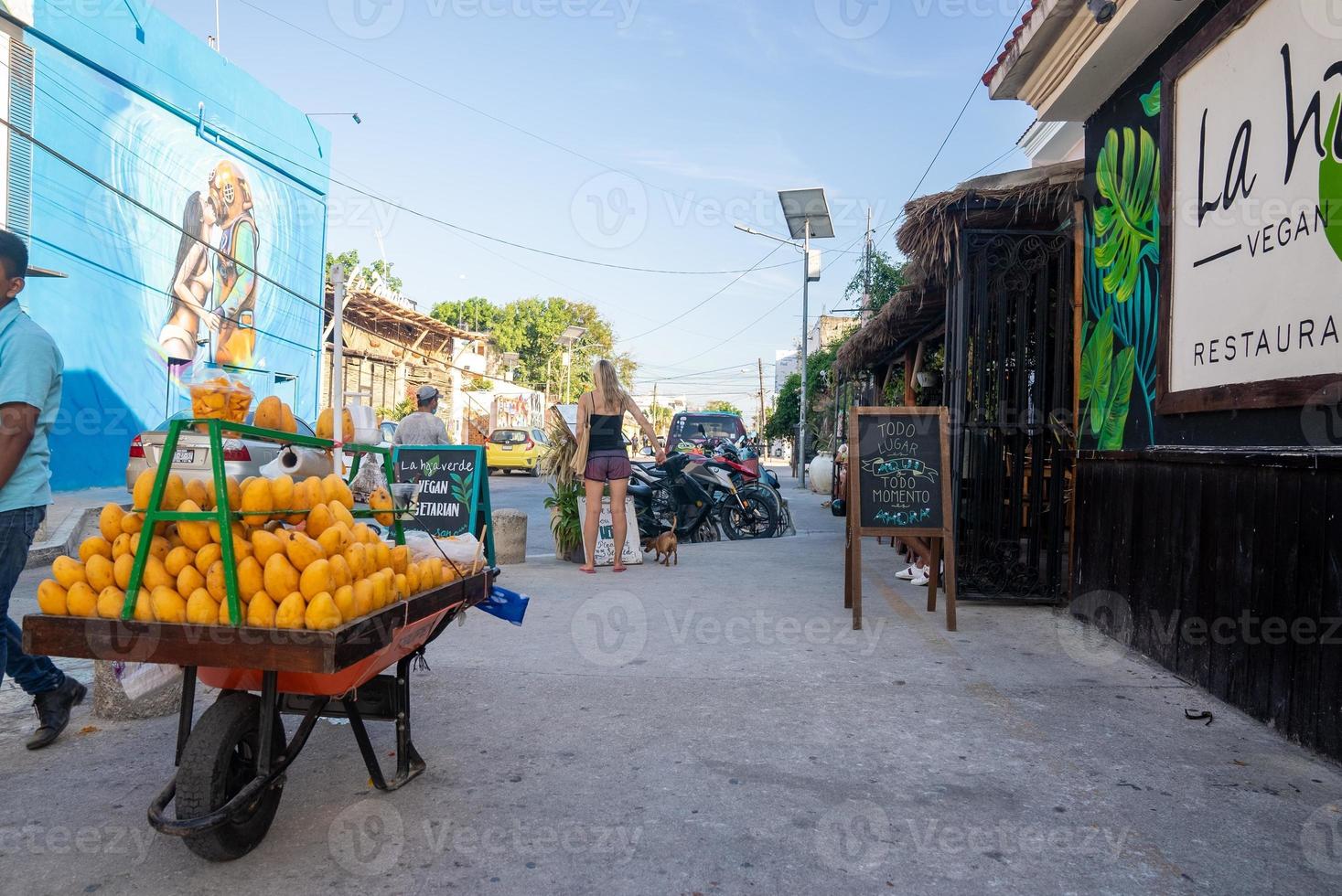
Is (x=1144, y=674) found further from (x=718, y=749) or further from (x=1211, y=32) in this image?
(x=1211, y=32)

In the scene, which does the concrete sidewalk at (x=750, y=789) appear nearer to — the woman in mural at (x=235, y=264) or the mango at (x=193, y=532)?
the mango at (x=193, y=532)

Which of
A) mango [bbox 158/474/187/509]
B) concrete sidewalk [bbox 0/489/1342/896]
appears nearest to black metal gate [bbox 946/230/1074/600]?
concrete sidewalk [bbox 0/489/1342/896]

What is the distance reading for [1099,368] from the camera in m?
6.12

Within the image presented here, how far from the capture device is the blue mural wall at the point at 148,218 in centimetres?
1415

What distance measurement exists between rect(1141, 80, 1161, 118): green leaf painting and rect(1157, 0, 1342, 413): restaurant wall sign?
0.19 meters

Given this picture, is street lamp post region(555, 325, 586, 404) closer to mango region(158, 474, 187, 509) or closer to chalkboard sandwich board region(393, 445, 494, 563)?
chalkboard sandwich board region(393, 445, 494, 563)

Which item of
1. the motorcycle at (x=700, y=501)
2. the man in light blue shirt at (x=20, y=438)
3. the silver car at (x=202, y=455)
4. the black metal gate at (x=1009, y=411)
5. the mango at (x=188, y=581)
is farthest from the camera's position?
the motorcycle at (x=700, y=501)

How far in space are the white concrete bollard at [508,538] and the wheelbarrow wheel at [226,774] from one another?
230 inches

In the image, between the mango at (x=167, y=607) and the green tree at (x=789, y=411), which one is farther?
the green tree at (x=789, y=411)

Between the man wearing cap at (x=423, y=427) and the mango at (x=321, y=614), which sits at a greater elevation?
the man wearing cap at (x=423, y=427)

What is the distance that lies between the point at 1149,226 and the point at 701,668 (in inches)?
152

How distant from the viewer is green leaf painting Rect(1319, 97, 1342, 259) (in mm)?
3594

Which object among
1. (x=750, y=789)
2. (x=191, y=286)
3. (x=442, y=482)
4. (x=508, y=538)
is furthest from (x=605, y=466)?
(x=191, y=286)

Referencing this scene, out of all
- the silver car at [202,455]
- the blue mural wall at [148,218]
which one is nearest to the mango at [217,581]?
the silver car at [202,455]
